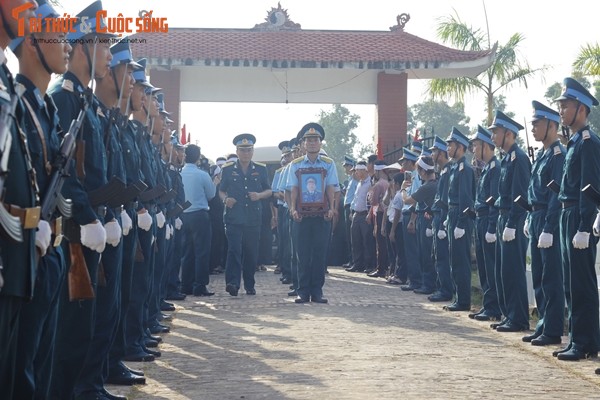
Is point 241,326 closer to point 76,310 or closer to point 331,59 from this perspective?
point 76,310

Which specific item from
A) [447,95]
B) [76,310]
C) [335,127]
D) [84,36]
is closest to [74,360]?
[76,310]

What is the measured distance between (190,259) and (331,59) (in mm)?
11157

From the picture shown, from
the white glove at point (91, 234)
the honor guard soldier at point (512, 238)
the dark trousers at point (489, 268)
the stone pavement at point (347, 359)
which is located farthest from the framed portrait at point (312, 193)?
the white glove at point (91, 234)

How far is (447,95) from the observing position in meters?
27.8

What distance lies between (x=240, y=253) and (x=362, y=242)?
6426mm

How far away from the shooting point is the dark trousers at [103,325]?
6.33 m

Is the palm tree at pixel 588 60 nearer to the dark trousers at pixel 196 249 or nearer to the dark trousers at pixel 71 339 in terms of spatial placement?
the dark trousers at pixel 196 249

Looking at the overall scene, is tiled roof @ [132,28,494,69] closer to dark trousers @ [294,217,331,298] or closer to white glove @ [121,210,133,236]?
dark trousers @ [294,217,331,298]

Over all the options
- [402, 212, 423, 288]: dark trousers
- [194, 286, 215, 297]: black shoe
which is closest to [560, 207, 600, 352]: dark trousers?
[194, 286, 215, 297]: black shoe

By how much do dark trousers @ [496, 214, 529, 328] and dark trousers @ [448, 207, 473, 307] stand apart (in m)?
1.92

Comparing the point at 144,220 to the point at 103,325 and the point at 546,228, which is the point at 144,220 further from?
the point at 546,228

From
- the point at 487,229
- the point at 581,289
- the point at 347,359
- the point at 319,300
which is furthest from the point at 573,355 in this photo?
the point at 319,300

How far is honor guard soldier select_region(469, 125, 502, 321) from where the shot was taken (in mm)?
11414

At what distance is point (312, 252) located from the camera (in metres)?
13.7
